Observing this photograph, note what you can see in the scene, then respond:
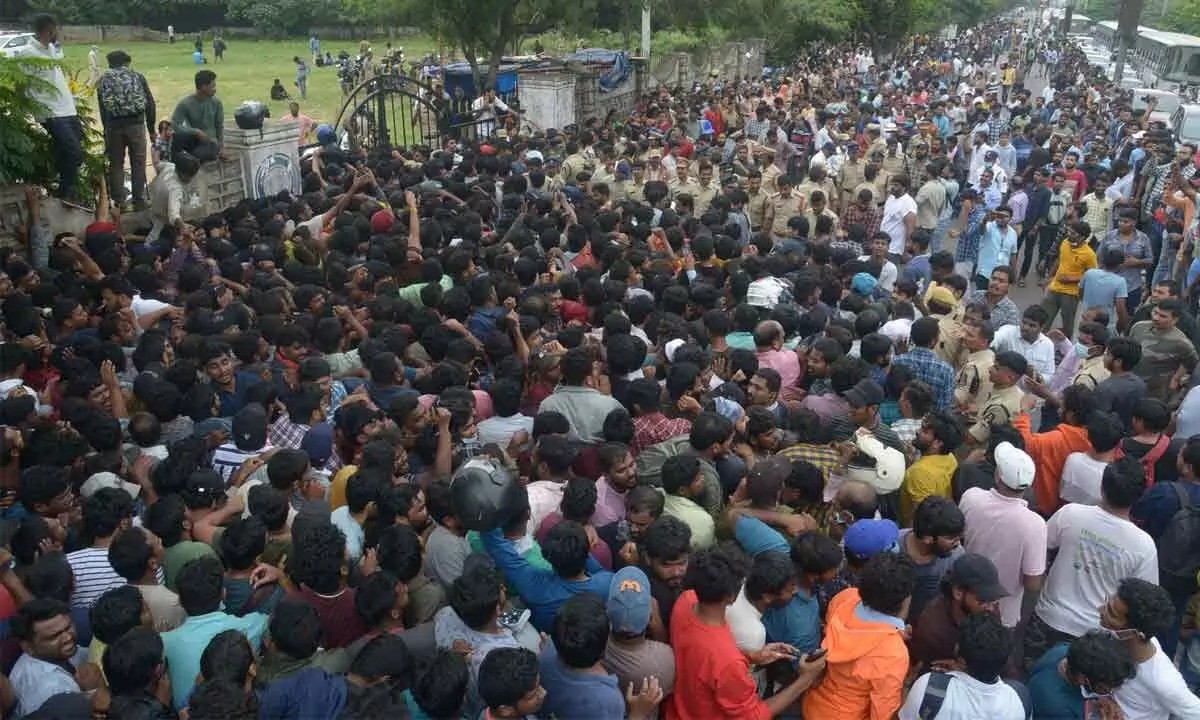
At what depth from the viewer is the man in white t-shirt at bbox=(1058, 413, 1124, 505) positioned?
15.6ft

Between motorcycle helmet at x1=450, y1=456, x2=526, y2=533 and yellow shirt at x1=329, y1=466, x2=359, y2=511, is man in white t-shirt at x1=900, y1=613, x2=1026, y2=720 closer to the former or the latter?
motorcycle helmet at x1=450, y1=456, x2=526, y2=533

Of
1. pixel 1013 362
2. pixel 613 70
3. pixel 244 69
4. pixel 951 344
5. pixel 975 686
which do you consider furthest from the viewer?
pixel 244 69

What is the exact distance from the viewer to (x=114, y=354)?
19.7 ft

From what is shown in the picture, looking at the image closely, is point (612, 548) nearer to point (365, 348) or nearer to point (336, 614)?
point (336, 614)

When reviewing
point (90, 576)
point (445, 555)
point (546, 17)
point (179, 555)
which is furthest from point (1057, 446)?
point (546, 17)

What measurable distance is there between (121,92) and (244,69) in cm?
3212

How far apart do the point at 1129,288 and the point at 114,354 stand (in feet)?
29.8

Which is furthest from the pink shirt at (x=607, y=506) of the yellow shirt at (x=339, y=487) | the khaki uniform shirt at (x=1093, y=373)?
the khaki uniform shirt at (x=1093, y=373)

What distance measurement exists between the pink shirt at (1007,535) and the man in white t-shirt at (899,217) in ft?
19.5

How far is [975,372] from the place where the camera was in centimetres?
607

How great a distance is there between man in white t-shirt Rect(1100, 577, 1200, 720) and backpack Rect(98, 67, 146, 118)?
928 centimetres

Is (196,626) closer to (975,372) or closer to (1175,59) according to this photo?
(975,372)

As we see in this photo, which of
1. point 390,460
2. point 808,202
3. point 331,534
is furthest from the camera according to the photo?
point 808,202

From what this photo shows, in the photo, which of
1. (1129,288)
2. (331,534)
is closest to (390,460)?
(331,534)
